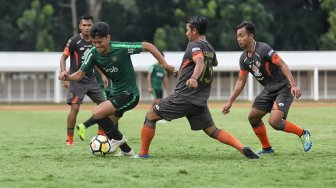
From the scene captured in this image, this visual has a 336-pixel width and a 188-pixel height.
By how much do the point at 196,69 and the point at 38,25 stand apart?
4805 centimetres

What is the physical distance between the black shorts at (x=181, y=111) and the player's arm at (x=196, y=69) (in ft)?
1.68

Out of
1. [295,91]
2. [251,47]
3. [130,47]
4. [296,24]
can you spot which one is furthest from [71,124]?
[296,24]

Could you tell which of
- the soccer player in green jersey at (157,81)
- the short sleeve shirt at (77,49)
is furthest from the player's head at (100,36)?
the soccer player in green jersey at (157,81)

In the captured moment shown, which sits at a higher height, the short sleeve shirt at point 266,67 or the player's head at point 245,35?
the player's head at point 245,35

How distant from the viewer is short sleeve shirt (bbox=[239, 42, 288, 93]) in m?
11.1

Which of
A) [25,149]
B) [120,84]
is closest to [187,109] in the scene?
[120,84]

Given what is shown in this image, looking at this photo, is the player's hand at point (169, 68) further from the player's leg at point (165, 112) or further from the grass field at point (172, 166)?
the grass field at point (172, 166)

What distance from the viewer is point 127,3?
207 feet

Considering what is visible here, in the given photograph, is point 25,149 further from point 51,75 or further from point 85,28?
point 51,75

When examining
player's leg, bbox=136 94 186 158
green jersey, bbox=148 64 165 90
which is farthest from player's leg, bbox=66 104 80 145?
green jersey, bbox=148 64 165 90

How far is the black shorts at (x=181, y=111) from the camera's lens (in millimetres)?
10555

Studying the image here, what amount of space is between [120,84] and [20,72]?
40125 millimetres

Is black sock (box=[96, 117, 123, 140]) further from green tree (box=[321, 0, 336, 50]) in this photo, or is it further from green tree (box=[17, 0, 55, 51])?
green tree (box=[321, 0, 336, 50])

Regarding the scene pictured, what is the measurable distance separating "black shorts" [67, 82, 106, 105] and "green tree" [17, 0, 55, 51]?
42121 mm
